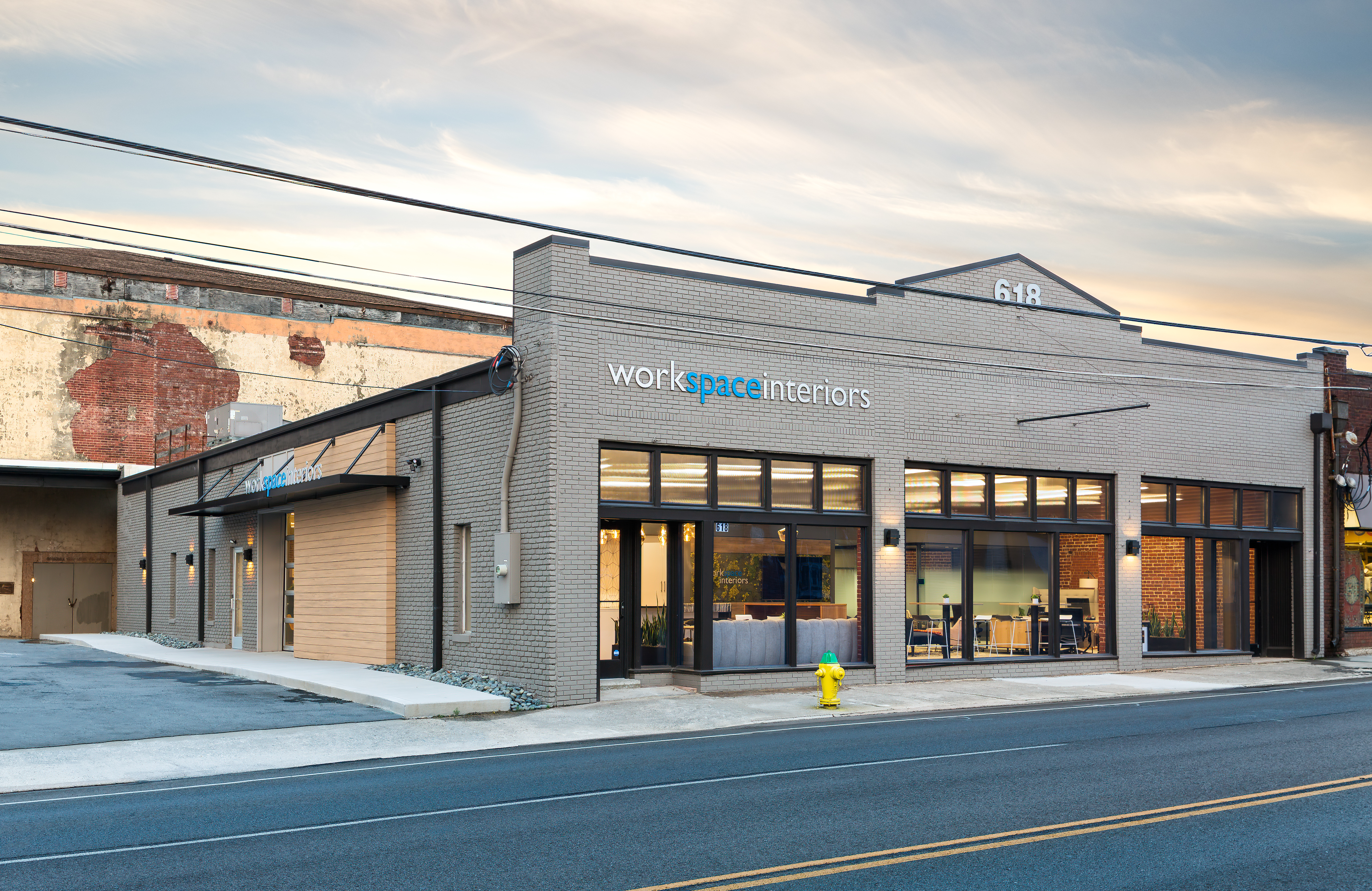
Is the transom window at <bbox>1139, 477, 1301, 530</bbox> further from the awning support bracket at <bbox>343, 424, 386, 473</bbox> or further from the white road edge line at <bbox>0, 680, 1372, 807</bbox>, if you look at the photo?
the awning support bracket at <bbox>343, 424, 386, 473</bbox>

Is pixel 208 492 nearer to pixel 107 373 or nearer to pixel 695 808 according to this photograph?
pixel 107 373

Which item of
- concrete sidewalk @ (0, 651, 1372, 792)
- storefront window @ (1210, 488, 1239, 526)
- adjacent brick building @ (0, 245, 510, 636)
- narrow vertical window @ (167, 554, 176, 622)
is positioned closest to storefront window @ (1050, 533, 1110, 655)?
concrete sidewalk @ (0, 651, 1372, 792)

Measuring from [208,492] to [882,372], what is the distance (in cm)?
1754

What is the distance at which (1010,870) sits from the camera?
7.37 meters

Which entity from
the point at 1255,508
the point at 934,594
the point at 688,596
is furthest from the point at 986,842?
the point at 1255,508

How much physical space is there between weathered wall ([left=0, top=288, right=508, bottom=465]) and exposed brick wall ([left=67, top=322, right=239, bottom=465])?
29 mm

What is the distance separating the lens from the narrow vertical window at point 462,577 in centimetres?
1984

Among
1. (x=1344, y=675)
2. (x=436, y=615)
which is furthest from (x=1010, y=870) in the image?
(x=1344, y=675)

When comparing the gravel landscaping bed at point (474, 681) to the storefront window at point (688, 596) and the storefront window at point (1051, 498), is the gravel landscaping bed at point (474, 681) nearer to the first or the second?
the storefront window at point (688, 596)

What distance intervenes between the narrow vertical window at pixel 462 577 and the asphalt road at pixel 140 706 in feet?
8.88

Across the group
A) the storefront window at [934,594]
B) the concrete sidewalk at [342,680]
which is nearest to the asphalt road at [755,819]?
the concrete sidewalk at [342,680]

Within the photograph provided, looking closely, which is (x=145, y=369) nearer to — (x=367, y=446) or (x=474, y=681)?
(x=367, y=446)

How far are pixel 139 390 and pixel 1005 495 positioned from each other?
2826 cm

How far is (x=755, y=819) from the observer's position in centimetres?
898
